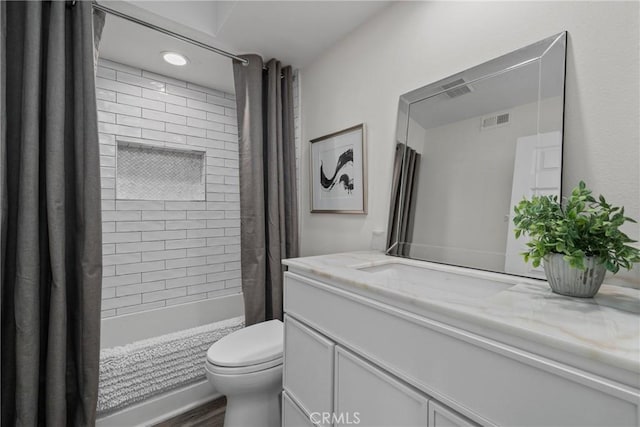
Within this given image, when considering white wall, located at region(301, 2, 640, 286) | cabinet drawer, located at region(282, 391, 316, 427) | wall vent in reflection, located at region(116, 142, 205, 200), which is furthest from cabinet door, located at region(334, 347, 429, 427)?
wall vent in reflection, located at region(116, 142, 205, 200)

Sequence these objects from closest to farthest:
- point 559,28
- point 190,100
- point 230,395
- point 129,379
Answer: point 559,28
point 230,395
point 129,379
point 190,100

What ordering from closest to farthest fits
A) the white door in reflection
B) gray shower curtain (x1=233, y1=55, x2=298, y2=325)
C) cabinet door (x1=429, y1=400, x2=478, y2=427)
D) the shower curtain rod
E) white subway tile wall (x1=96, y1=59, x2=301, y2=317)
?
1. cabinet door (x1=429, y1=400, x2=478, y2=427)
2. the white door in reflection
3. the shower curtain rod
4. gray shower curtain (x1=233, y1=55, x2=298, y2=325)
5. white subway tile wall (x1=96, y1=59, x2=301, y2=317)

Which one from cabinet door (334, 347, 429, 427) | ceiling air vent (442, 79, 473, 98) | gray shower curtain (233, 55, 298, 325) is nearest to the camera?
cabinet door (334, 347, 429, 427)

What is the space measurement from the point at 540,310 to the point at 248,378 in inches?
49.6

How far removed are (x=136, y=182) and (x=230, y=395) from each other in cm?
182

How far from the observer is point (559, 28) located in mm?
993

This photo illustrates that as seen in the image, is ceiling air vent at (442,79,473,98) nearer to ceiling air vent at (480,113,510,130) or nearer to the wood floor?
ceiling air vent at (480,113,510,130)

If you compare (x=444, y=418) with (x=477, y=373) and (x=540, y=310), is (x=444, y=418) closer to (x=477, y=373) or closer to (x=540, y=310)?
(x=477, y=373)

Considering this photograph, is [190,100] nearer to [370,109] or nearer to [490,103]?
[370,109]

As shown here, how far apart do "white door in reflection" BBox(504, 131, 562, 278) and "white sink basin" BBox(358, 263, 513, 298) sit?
13 cm

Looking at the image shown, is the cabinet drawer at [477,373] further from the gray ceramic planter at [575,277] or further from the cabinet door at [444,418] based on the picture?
the gray ceramic planter at [575,277]

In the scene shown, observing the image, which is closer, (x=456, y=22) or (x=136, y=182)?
(x=456, y=22)

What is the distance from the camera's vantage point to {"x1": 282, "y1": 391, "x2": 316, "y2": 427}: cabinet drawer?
3.81 ft

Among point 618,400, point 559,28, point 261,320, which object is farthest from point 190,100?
point 618,400
